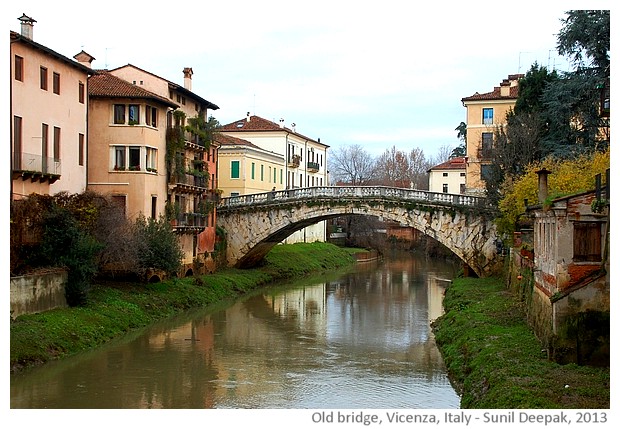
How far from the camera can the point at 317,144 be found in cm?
7856

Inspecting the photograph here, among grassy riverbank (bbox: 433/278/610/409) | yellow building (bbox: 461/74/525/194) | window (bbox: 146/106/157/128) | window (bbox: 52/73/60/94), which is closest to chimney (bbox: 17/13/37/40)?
window (bbox: 52/73/60/94)

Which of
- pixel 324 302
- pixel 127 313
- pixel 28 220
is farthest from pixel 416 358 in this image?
pixel 324 302

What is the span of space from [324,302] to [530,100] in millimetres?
14423

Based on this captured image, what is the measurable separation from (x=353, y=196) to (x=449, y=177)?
121 feet

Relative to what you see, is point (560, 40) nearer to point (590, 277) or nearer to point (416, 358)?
point (416, 358)

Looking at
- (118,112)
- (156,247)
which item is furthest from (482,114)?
(156,247)

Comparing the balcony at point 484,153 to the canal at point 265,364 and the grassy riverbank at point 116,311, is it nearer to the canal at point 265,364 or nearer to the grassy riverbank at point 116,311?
the canal at point 265,364

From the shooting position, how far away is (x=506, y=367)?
19516mm

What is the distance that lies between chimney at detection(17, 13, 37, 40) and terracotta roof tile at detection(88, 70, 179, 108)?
4360 mm

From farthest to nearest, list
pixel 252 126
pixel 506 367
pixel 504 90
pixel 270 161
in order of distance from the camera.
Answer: pixel 252 126, pixel 270 161, pixel 504 90, pixel 506 367

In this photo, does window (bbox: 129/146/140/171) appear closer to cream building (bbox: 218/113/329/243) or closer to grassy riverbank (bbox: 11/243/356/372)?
grassy riverbank (bbox: 11/243/356/372)

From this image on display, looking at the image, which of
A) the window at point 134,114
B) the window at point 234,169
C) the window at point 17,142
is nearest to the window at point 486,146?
the window at point 234,169

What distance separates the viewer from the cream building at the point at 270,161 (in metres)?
58.1

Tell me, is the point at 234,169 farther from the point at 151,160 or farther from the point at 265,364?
the point at 265,364
